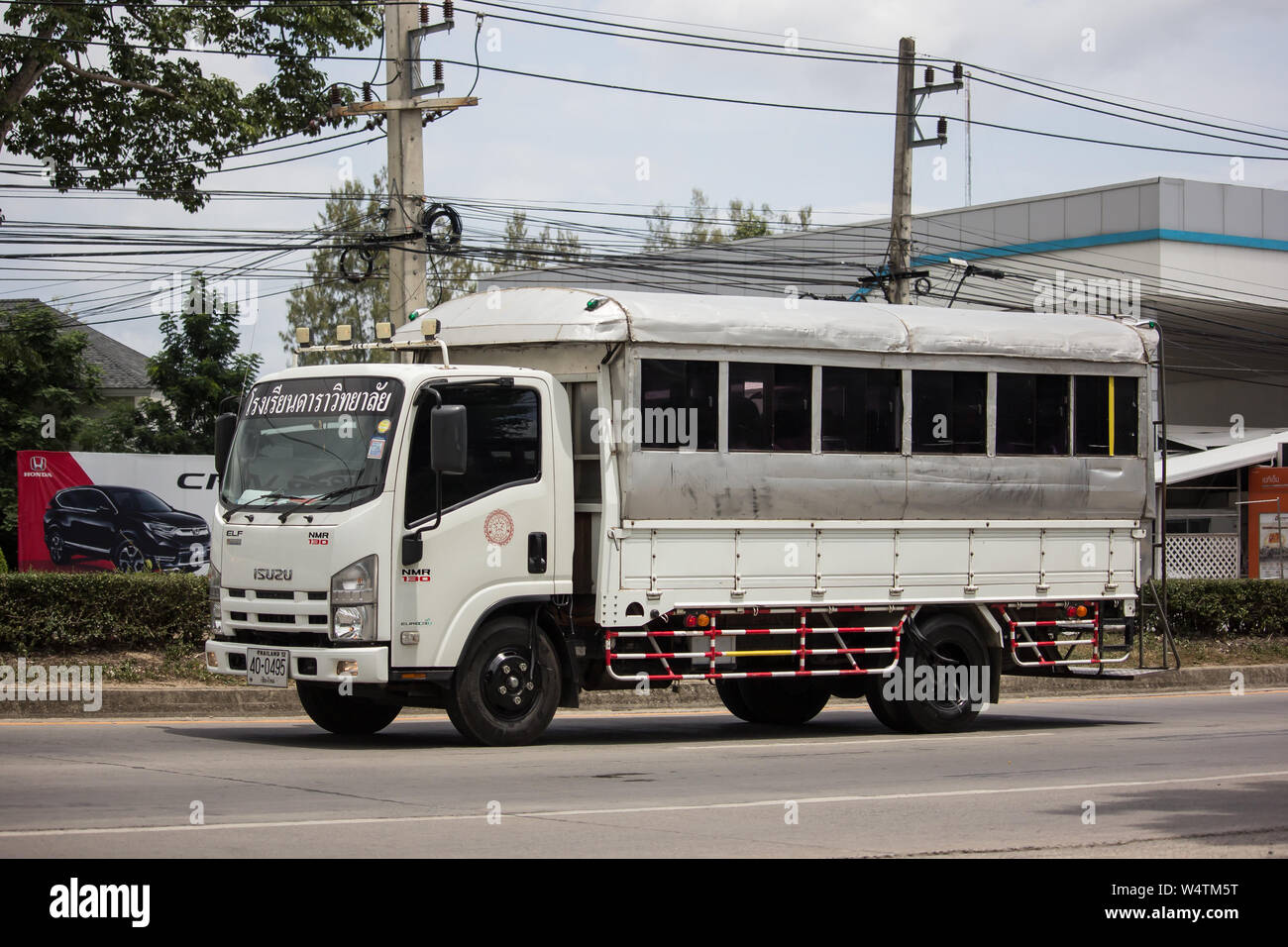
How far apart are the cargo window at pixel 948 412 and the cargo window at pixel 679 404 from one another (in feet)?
6.56

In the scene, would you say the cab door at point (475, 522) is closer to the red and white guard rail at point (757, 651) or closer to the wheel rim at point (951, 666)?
the red and white guard rail at point (757, 651)

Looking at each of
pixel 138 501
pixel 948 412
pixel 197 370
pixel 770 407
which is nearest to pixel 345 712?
pixel 770 407

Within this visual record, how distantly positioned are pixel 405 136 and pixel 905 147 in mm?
8409

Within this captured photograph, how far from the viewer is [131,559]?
2159cm

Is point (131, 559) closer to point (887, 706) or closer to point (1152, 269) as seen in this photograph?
point (887, 706)

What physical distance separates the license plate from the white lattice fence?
1747 cm

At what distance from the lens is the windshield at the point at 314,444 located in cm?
1117

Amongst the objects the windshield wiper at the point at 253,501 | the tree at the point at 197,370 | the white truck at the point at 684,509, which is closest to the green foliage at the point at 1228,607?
the white truck at the point at 684,509

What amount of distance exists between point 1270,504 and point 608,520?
667 inches

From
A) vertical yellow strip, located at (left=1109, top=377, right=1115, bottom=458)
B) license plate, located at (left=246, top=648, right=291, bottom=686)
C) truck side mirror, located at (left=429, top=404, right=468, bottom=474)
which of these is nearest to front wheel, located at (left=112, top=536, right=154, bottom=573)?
license plate, located at (left=246, top=648, right=291, bottom=686)

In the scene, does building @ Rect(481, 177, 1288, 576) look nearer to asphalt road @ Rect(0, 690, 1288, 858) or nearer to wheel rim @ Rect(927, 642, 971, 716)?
wheel rim @ Rect(927, 642, 971, 716)

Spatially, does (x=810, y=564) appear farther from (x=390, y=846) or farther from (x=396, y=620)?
(x=390, y=846)
